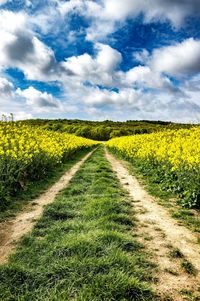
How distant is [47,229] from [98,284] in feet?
8.83

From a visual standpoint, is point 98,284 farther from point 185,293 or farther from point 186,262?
point 186,262

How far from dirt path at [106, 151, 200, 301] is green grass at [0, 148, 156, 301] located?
22 cm

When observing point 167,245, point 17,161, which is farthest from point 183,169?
point 17,161

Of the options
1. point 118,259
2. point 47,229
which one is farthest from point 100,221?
point 118,259

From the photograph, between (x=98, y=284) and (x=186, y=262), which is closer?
(x=98, y=284)

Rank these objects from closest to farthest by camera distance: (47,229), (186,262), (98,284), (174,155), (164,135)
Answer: (98,284)
(186,262)
(47,229)
(174,155)
(164,135)

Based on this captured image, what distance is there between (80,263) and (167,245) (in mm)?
2022

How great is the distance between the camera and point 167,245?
6.28 metres

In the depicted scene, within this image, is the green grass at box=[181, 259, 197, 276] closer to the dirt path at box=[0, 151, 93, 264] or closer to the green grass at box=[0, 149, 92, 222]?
the dirt path at box=[0, 151, 93, 264]

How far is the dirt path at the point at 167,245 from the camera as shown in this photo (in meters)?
4.68

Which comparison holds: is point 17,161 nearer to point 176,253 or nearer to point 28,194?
point 28,194

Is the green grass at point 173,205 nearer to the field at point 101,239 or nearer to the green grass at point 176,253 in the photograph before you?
the field at point 101,239

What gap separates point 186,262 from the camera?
551 cm

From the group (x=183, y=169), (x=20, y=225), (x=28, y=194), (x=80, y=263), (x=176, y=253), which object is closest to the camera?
(x=80, y=263)
